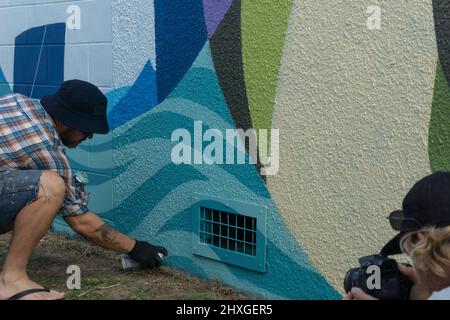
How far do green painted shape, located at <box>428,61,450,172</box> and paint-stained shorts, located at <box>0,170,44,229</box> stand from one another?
1.98m

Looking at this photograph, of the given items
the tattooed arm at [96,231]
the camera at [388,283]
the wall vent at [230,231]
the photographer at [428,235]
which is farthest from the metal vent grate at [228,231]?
the photographer at [428,235]

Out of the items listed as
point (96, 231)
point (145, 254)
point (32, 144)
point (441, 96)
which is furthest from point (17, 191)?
point (441, 96)

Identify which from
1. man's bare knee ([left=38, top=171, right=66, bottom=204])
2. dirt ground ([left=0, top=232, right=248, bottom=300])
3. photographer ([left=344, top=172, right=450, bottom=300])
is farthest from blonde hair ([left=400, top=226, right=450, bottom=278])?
man's bare knee ([left=38, top=171, right=66, bottom=204])

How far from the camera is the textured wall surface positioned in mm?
3363

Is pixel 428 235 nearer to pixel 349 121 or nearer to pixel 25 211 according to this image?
pixel 349 121

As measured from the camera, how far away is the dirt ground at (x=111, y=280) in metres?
4.09

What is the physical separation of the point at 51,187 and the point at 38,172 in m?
0.12

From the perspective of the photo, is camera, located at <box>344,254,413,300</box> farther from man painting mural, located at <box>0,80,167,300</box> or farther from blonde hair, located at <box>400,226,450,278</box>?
man painting mural, located at <box>0,80,167,300</box>

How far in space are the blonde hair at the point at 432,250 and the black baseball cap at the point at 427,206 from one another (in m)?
0.02

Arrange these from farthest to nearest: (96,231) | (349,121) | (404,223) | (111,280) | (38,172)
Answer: (111,280), (96,231), (38,172), (349,121), (404,223)

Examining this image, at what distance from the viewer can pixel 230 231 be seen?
14.0 ft
